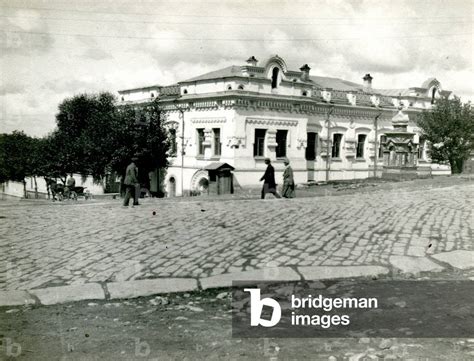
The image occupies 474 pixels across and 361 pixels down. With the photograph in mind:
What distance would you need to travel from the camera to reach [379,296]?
5.05 metres

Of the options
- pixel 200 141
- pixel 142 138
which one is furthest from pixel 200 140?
pixel 142 138

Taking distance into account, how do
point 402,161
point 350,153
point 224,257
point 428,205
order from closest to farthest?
point 224,257 → point 428,205 → point 402,161 → point 350,153

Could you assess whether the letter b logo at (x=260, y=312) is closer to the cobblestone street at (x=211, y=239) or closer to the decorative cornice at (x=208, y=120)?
the cobblestone street at (x=211, y=239)

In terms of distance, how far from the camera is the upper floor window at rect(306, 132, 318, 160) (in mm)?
26094

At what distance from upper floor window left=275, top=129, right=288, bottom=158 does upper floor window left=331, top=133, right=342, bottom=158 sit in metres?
4.84

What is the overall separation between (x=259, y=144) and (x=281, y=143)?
1.64m

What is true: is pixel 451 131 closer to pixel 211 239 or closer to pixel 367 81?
pixel 367 81

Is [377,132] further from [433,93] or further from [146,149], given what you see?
[146,149]

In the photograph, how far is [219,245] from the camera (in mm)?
7168

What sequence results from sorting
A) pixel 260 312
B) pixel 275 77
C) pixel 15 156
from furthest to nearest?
pixel 15 156 → pixel 275 77 → pixel 260 312

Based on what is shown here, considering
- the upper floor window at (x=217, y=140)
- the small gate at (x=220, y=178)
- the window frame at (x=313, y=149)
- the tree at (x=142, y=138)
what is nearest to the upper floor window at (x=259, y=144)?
the upper floor window at (x=217, y=140)

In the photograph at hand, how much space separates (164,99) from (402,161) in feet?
46.3

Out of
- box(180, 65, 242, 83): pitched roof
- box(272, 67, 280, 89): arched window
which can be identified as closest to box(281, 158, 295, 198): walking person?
box(180, 65, 242, 83): pitched roof

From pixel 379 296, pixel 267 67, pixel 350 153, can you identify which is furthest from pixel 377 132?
pixel 379 296
